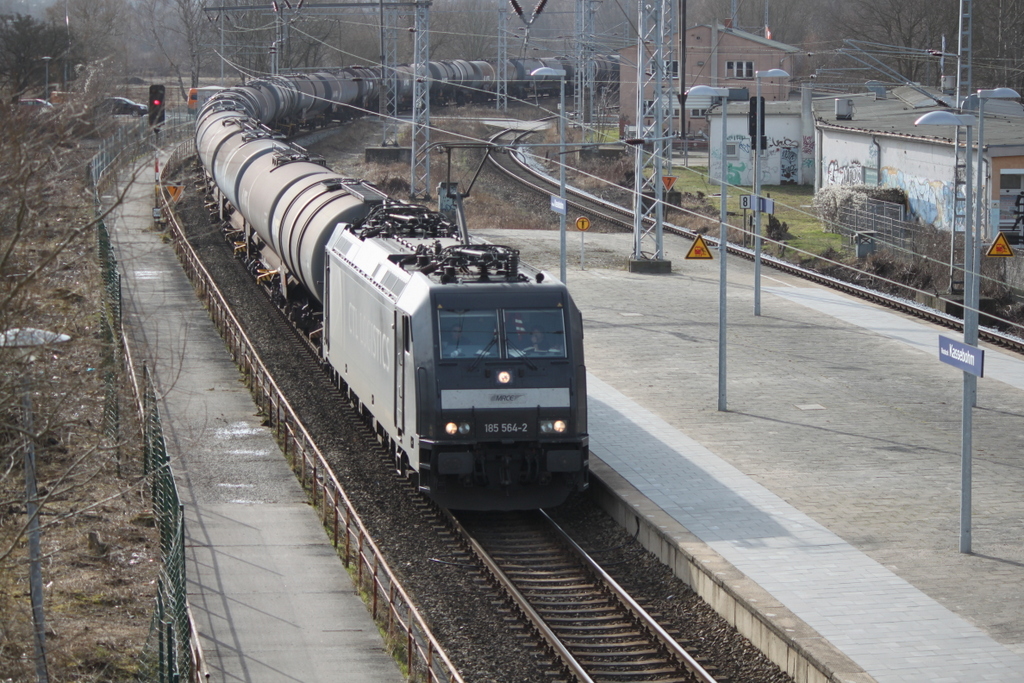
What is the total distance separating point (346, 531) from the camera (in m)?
14.2

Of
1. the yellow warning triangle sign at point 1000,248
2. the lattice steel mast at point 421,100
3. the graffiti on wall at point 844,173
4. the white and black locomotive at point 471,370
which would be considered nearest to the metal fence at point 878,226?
the graffiti on wall at point 844,173

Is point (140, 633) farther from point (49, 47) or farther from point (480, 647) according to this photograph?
point (49, 47)

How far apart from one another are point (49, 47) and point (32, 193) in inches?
1685

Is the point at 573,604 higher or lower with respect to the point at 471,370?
lower

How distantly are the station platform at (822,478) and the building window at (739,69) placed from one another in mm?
42721

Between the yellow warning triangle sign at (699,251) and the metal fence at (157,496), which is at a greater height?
the yellow warning triangle sign at (699,251)

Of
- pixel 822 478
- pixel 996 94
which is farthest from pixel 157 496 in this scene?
pixel 996 94

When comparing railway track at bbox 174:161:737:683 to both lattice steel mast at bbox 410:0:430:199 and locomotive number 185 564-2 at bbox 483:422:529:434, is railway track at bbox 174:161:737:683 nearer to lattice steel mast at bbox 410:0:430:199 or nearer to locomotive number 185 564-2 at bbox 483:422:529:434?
locomotive number 185 564-2 at bbox 483:422:529:434

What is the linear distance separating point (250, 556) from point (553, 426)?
12.5 ft

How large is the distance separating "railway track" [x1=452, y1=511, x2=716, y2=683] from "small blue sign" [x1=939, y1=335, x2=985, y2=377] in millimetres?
4401

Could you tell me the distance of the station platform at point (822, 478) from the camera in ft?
38.7

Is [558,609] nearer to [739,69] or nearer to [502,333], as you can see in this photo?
[502,333]

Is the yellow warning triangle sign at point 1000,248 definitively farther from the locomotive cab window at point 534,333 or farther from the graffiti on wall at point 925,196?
the locomotive cab window at point 534,333

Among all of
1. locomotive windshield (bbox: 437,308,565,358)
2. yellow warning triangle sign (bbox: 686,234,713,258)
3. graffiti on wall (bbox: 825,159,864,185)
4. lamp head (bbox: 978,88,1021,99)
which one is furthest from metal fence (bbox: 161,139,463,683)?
graffiti on wall (bbox: 825,159,864,185)
